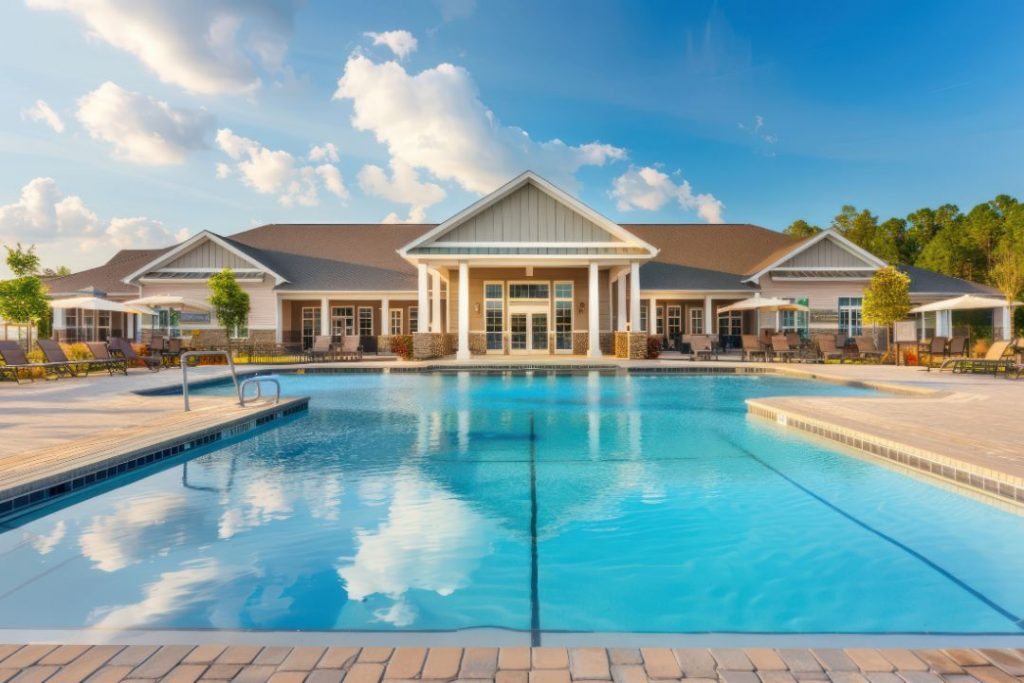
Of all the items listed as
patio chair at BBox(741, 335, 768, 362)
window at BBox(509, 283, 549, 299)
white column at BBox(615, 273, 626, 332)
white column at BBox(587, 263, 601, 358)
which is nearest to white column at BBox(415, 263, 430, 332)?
window at BBox(509, 283, 549, 299)

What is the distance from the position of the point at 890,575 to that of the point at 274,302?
27.3m

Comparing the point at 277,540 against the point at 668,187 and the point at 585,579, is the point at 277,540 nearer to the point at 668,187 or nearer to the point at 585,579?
the point at 585,579

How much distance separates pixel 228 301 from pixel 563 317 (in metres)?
14.6

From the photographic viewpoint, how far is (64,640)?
9.03 ft

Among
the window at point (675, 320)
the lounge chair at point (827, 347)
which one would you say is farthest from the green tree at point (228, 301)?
the lounge chair at point (827, 347)

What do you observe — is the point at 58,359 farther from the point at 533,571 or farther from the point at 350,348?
the point at 533,571

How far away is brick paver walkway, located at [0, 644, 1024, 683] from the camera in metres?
2.17

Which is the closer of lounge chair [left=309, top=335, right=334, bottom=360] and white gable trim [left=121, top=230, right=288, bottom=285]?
lounge chair [left=309, top=335, right=334, bottom=360]

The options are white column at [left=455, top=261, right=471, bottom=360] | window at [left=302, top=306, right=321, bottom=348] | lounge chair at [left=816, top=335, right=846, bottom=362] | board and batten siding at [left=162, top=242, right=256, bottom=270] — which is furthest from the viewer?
window at [left=302, top=306, right=321, bottom=348]

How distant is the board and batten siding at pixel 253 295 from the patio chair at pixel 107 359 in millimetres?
8875

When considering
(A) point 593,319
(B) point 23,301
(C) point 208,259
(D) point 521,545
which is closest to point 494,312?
(A) point 593,319

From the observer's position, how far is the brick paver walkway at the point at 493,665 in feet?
7.12

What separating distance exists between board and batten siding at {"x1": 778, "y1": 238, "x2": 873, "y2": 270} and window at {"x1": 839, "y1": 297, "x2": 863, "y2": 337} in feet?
5.52

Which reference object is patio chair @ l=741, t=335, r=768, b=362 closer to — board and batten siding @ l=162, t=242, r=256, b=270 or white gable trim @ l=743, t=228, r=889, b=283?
white gable trim @ l=743, t=228, r=889, b=283
